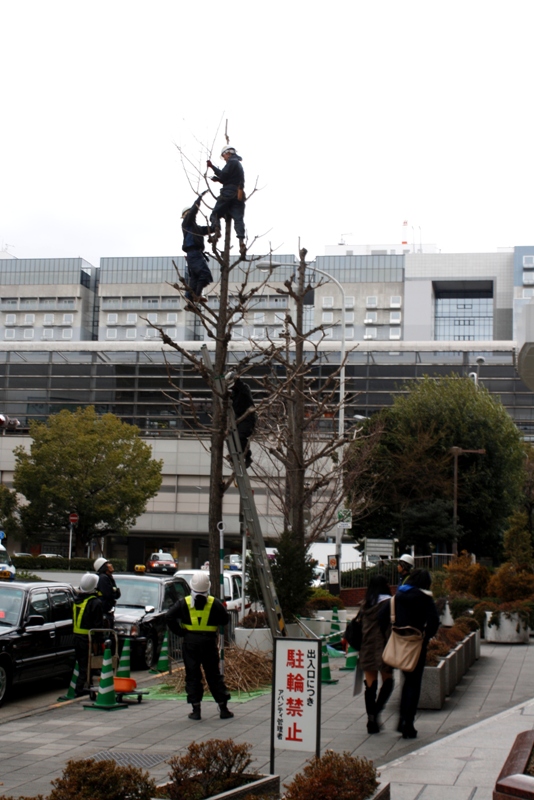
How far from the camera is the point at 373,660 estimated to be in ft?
32.5

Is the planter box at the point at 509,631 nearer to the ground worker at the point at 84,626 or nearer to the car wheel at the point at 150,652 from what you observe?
the car wheel at the point at 150,652

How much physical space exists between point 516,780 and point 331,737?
4884 millimetres

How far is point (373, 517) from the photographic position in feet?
137

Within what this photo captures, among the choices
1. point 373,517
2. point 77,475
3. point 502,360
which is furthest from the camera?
point 502,360

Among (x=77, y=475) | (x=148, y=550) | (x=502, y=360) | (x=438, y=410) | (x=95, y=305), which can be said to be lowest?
(x=148, y=550)

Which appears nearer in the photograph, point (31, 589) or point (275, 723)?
point (275, 723)

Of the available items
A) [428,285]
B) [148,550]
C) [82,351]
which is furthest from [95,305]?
[148,550]

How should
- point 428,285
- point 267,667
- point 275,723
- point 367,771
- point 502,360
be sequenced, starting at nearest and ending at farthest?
point 367,771, point 275,723, point 267,667, point 502,360, point 428,285

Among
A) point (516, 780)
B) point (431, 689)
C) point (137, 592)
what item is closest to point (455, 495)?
point (137, 592)

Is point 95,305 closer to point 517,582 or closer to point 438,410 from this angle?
point 438,410

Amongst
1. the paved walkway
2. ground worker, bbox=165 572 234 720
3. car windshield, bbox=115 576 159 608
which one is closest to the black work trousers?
ground worker, bbox=165 572 234 720

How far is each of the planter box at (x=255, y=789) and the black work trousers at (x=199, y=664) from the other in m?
4.58

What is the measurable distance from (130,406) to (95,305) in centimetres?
6011

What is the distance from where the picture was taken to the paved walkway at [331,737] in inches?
307
